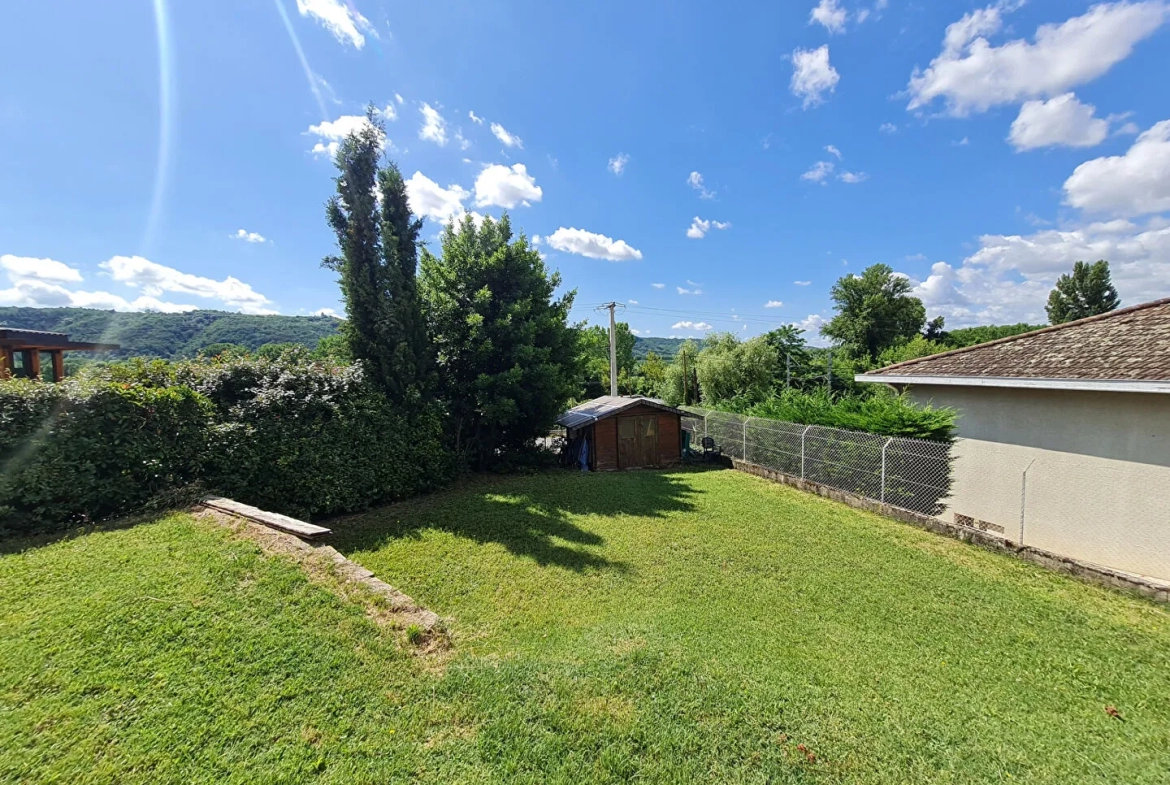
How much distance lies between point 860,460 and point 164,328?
41.1 metres

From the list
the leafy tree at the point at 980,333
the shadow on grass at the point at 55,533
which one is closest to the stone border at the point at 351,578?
the shadow on grass at the point at 55,533

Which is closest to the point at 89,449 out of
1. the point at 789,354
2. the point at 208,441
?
the point at 208,441

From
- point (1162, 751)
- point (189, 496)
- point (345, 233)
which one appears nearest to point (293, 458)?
point (189, 496)

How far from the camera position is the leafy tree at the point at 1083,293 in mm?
32969

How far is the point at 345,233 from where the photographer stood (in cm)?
909

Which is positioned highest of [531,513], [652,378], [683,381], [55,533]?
[652,378]

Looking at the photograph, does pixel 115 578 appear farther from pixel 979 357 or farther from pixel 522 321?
pixel 979 357

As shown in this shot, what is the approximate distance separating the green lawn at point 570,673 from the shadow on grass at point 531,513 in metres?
0.63

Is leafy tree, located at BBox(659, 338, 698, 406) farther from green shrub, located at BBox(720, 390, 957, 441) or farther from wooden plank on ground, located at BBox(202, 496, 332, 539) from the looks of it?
wooden plank on ground, located at BBox(202, 496, 332, 539)

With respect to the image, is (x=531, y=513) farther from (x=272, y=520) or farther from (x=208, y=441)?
(x=208, y=441)

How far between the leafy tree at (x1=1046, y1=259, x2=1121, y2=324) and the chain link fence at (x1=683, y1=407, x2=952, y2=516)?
39.4 meters

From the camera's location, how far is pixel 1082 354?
6.49 metres

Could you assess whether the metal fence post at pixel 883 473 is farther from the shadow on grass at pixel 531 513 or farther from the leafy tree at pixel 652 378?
the leafy tree at pixel 652 378

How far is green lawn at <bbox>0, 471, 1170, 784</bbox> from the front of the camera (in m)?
2.41
